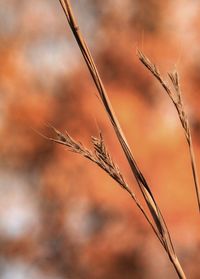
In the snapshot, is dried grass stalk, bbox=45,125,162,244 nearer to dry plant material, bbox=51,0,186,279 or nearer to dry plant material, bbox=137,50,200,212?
dry plant material, bbox=51,0,186,279

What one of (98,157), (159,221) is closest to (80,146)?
(98,157)

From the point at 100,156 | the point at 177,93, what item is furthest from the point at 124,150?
the point at 177,93

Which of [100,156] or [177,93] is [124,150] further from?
[177,93]

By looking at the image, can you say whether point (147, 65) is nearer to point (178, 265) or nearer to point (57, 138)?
point (57, 138)

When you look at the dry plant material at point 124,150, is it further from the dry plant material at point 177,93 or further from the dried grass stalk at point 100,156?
the dry plant material at point 177,93

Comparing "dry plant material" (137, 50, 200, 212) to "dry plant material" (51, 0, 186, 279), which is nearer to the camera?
"dry plant material" (51, 0, 186, 279)

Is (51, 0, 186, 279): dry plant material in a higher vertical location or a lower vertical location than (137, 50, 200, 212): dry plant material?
lower

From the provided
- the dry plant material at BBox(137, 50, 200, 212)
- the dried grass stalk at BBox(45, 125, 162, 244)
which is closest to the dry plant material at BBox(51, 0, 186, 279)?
the dried grass stalk at BBox(45, 125, 162, 244)

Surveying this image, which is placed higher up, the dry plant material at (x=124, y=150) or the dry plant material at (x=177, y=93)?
the dry plant material at (x=177, y=93)

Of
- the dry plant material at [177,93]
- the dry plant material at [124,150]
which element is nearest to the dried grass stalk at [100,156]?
the dry plant material at [124,150]
